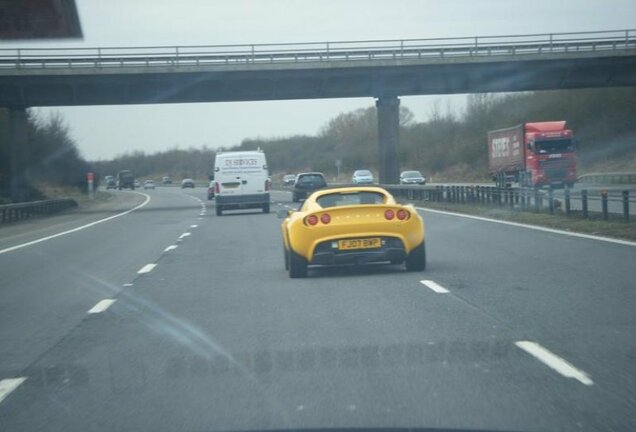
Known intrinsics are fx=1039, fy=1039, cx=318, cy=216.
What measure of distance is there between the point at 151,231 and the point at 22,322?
71.1 feet

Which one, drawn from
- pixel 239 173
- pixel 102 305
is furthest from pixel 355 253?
pixel 239 173

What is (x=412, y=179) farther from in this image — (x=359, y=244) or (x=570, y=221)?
(x=359, y=244)

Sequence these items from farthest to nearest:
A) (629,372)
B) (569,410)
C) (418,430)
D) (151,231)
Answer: (151,231)
(629,372)
(569,410)
(418,430)

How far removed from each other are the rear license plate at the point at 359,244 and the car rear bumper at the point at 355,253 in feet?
0.15

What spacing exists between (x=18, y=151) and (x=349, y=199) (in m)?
42.3

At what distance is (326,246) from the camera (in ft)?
52.2

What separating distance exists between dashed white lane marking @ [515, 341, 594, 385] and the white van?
109 feet

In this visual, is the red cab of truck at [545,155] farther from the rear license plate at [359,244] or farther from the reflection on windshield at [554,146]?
the rear license plate at [359,244]

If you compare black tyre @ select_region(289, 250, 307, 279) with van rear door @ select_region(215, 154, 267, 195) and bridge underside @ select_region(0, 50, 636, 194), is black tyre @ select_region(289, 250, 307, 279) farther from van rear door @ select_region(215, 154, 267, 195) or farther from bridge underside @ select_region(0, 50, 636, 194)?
bridge underside @ select_region(0, 50, 636, 194)

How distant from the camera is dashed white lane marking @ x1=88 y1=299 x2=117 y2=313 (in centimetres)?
1328

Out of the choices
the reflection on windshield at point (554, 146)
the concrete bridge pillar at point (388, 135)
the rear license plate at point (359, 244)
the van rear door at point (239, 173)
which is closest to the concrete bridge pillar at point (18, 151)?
the van rear door at point (239, 173)

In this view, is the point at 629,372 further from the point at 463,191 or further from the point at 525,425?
the point at 463,191

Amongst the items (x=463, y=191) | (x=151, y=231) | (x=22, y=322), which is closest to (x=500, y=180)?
(x=463, y=191)

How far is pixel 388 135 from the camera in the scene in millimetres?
57406
